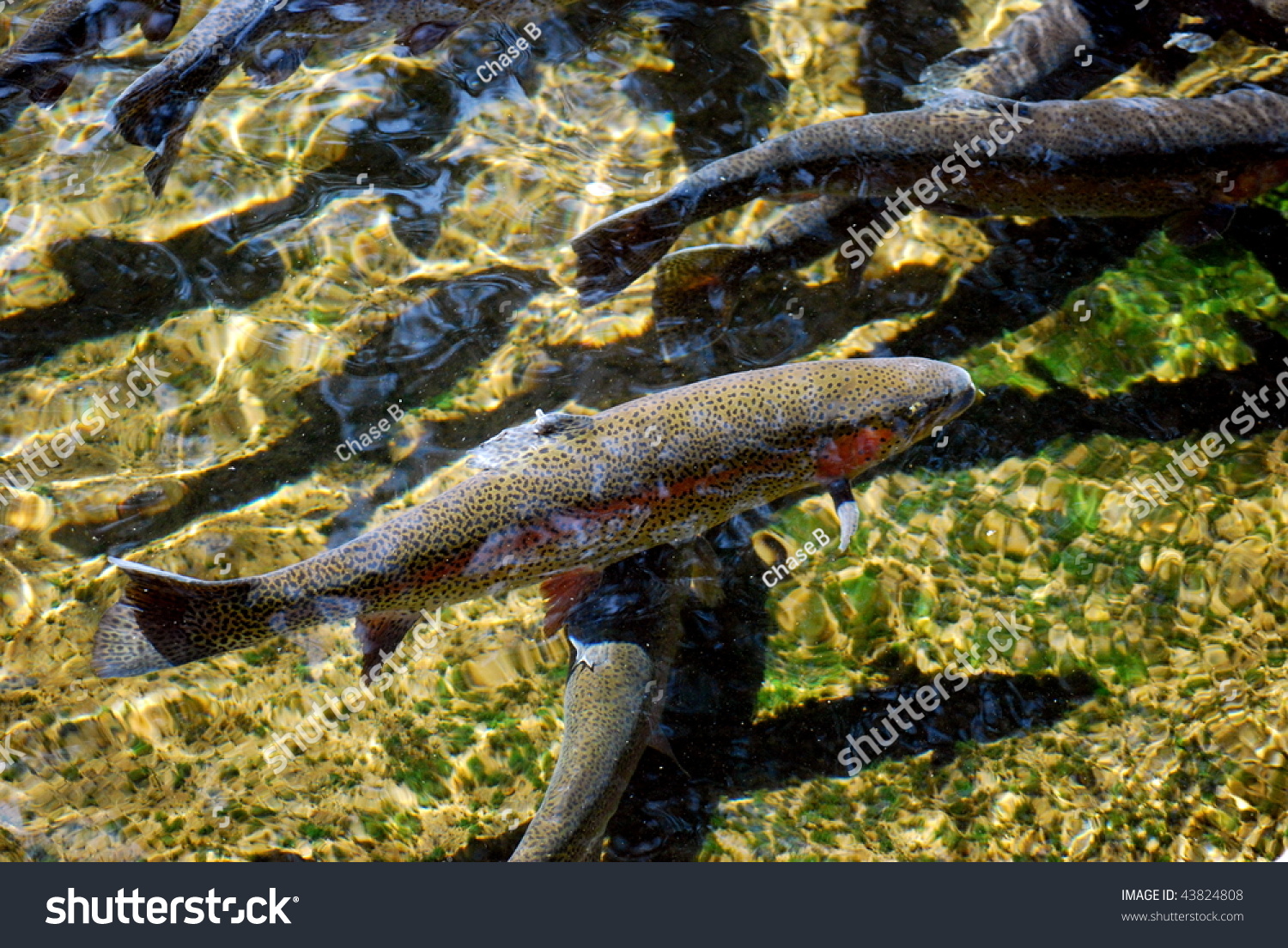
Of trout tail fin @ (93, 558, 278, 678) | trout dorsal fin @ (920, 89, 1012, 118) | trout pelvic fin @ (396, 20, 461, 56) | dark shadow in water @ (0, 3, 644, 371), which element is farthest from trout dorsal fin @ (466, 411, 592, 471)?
trout pelvic fin @ (396, 20, 461, 56)

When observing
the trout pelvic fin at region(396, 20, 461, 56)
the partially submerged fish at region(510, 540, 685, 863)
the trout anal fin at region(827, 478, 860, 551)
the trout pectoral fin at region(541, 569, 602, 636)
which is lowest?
the partially submerged fish at region(510, 540, 685, 863)

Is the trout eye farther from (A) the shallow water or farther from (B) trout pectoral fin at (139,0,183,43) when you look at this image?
(B) trout pectoral fin at (139,0,183,43)

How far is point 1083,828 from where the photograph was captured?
378 cm

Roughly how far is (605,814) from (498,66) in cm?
488

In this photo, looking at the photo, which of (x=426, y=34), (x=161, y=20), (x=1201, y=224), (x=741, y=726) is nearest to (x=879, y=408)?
(x=741, y=726)

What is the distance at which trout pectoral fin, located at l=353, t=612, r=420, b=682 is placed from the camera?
3.62 m

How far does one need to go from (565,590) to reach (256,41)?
146 inches

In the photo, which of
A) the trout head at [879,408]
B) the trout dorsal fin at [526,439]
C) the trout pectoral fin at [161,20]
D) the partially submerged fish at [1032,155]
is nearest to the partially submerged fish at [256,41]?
the trout pectoral fin at [161,20]

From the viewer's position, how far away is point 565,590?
392 centimetres

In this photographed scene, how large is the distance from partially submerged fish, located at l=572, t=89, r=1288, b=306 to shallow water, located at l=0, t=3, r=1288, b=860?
0.42 metres

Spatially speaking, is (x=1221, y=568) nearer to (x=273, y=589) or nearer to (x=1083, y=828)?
(x=1083, y=828)

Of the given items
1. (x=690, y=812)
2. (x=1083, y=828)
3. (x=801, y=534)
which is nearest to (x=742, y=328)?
(x=801, y=534)

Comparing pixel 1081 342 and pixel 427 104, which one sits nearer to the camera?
pixel 1081 342

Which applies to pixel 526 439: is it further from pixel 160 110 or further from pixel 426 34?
pixel 426 34
